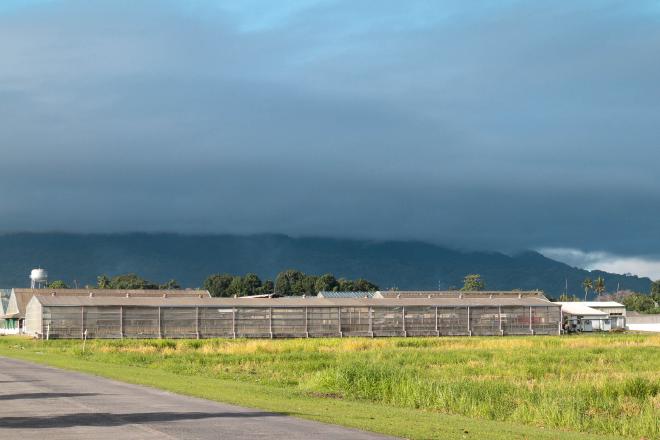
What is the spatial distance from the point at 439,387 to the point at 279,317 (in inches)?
2676

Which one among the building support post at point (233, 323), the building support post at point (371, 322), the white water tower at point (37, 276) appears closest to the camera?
the building support post at point (233, 323)

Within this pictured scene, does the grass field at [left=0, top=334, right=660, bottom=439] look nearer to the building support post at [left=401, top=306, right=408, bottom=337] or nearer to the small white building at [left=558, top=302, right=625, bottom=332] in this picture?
the building support post at [left=401, top=306, right=408, bottom=337]

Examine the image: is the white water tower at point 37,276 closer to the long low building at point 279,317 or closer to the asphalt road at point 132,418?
the long low building at point 279,317

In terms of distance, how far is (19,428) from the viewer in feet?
64.4

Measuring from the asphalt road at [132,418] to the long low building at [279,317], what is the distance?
5779 centimetres

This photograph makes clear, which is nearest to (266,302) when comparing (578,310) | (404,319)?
(404,319)

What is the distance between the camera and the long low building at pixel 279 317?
8962 centimetres

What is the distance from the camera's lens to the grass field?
76.9ft

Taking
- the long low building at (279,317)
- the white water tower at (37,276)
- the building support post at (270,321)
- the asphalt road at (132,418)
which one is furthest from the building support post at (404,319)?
the white water tower at (37,276)

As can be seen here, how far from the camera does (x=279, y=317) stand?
97000 millimetres

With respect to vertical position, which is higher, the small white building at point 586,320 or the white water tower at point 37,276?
the white water tower at point 37,276

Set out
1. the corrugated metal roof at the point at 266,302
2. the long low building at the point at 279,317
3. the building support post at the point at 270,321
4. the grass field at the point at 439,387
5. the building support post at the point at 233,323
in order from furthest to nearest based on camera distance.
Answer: the building support post at the point at 270,321 < the building support post at the point at 233,323 < the corrugated metal roof at the point at 266,302 < the long low building at the point at 279,317 < the grass field at the point at 439,387

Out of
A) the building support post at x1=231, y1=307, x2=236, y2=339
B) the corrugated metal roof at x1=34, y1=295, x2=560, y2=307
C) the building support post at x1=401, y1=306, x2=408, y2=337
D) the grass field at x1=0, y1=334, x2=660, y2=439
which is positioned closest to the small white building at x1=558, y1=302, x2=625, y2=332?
the corrugated metal roof at x1=34, y1=295, x2=560, y2=307

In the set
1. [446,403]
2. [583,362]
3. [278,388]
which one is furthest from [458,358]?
[446,403]
